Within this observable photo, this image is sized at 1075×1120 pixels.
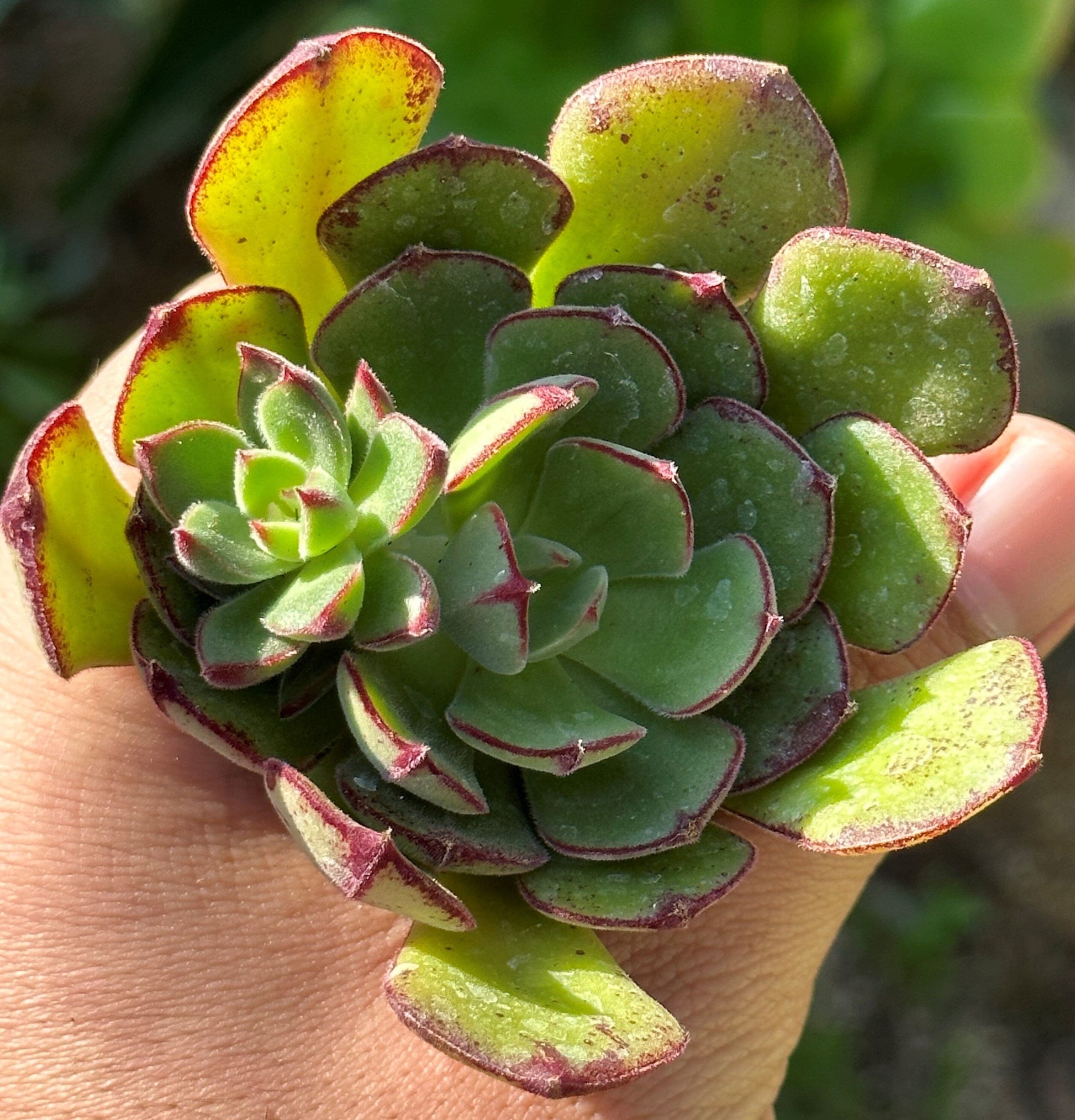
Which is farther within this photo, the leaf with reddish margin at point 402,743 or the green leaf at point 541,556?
the green leaf at point 541,556

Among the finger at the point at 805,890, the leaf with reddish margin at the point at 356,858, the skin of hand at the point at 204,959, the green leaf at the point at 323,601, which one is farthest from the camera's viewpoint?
the finger at the point at 805,890

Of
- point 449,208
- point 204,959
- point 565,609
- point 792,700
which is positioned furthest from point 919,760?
point 204,959

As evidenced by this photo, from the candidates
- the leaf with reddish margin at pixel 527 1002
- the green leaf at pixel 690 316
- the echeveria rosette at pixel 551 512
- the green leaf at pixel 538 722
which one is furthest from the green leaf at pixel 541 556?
the leaf with reddish margin at pixel 527 1002

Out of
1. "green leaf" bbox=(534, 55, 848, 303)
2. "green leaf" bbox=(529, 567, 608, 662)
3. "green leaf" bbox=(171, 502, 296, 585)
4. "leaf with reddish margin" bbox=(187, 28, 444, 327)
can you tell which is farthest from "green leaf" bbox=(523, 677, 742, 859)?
"leaf with reddish margin" bbox=(187, 28, 444, 327)

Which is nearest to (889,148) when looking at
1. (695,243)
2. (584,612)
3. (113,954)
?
(695,243)

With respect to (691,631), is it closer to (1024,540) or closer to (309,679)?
(309,679)

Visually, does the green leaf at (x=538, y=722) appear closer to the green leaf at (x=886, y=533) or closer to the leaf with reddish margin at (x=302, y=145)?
the green leaf at (x=886, y=533)

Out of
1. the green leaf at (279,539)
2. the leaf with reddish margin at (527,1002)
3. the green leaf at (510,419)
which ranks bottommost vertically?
the leaf with reddish margin at (527,1002)
